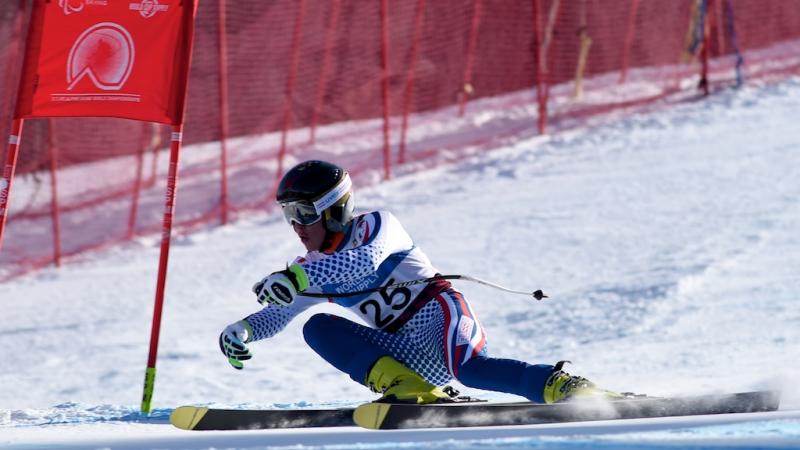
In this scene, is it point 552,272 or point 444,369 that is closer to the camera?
point 444,369

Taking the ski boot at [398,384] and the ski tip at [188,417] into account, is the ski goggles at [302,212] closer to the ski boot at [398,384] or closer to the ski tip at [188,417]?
the ski boot at [398,384]

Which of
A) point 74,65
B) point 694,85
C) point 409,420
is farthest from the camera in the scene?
point 694,85

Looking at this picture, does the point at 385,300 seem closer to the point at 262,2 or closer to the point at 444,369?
the point at 444,369

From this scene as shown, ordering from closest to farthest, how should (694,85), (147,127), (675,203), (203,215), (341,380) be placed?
1. (341,380)
2. (675,203)
3. (203,215)
4. (147,127)
5. (694,85)

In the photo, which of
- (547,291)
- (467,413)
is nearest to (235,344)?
(467,413)

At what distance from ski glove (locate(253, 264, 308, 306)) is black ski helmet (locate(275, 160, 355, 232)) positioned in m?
0.40

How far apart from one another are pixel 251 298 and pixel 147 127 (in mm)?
4761

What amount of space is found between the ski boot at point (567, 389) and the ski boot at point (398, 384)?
0.45 metres

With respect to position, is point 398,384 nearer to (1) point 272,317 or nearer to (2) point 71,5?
(1) point 272,317

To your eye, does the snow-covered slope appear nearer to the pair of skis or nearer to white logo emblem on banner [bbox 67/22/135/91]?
the pair of skis

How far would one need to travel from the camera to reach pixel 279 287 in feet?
14.4

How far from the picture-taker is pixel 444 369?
4883 millimetres

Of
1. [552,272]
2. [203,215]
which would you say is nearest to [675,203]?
[552,272]

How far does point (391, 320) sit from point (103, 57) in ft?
5.64
